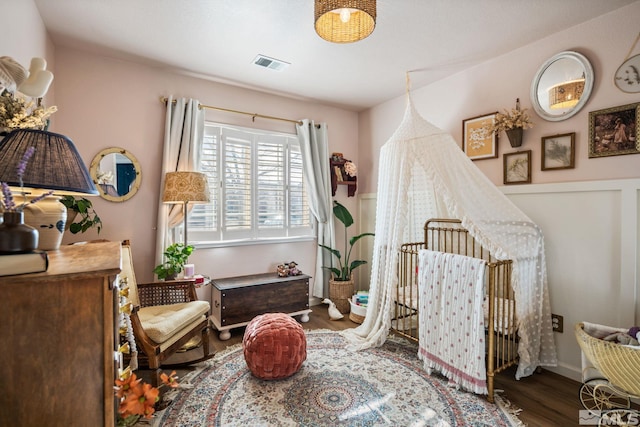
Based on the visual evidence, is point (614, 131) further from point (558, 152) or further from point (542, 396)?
point (542, 396)

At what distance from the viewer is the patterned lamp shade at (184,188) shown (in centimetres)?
274

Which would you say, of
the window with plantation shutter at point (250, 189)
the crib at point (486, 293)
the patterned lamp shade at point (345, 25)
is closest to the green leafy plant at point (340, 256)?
the window with plantation shutter at point (250, 189)

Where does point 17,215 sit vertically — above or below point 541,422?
above

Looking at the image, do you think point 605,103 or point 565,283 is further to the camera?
point 565,283

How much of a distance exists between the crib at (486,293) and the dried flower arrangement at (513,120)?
92 centimetres

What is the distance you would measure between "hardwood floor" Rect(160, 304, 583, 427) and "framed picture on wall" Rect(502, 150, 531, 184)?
1.58 metres

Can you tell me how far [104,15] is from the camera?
2.21 metres

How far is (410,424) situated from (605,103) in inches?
102

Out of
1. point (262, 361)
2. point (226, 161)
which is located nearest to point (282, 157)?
point (226, 161)

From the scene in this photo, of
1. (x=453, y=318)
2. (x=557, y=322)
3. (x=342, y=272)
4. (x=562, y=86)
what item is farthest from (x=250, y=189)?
(x=557, y=322)

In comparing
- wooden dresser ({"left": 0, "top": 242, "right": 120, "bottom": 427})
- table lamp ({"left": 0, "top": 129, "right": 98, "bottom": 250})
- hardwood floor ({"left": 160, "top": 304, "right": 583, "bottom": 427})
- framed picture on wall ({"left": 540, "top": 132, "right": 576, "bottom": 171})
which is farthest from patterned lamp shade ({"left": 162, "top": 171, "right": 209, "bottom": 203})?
framed picture on wall ({"left": 540, "top": 132, "right": 576, "bottom": 171})

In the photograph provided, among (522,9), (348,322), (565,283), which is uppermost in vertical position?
(522,9)

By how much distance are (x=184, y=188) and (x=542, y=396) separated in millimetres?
3210

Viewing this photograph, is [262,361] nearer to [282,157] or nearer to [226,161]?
[226,161]
